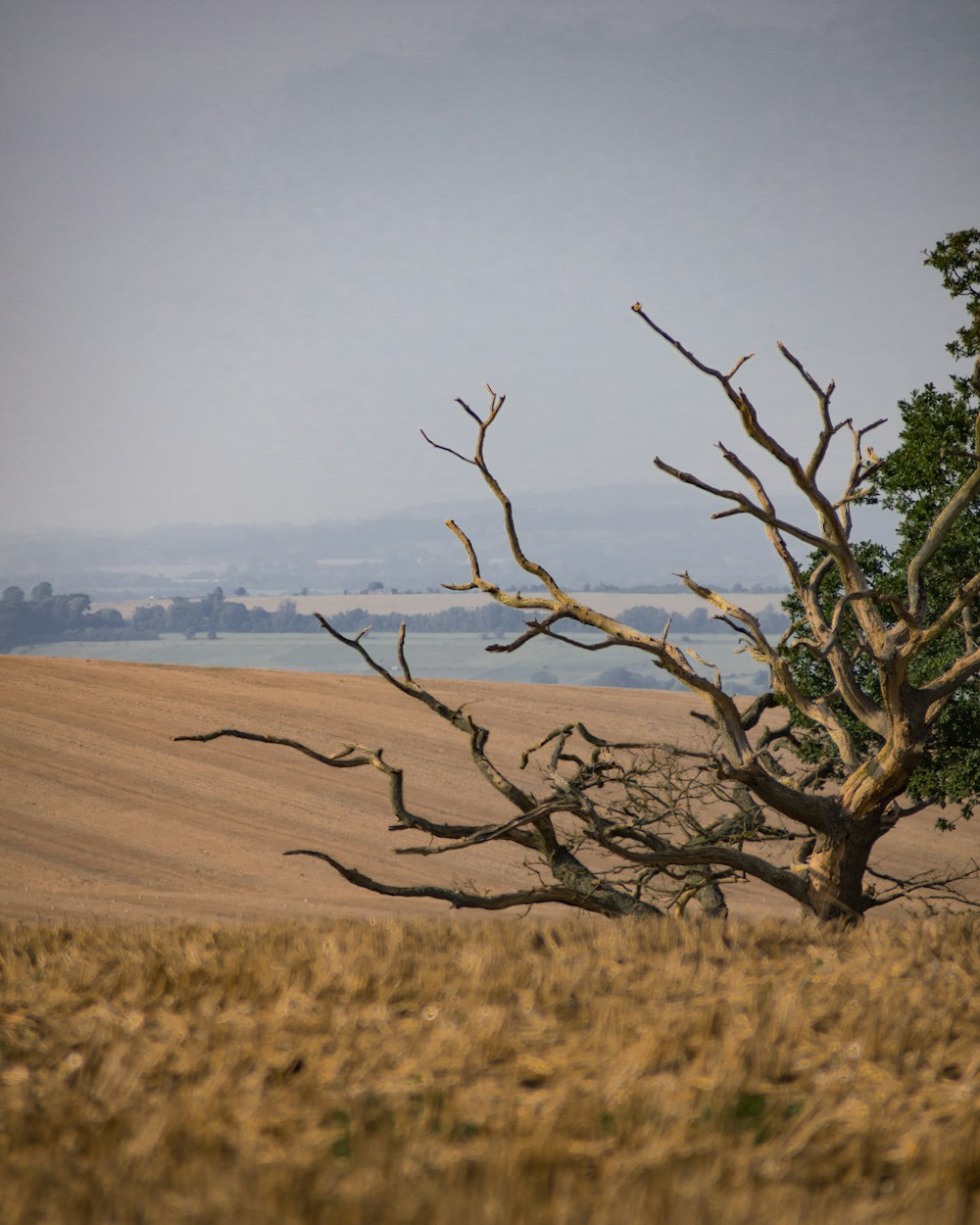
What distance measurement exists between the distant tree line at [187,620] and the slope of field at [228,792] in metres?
70.0

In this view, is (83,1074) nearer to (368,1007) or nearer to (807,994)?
(368,1007)

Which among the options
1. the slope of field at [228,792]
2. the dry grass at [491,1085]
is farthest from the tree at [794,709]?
the slope of field at [228,792]

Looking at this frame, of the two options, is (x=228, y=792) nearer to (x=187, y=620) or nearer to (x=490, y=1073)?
(x=490, y=1073)

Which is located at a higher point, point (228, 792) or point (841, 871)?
point (841, 871)

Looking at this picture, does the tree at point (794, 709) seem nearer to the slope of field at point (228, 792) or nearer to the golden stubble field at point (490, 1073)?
the golden stubble field at point (490, 1073)

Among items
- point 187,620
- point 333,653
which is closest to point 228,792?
point 333,653

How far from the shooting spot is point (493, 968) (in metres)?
5.72

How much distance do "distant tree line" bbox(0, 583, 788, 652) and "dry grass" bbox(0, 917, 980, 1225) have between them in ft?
363

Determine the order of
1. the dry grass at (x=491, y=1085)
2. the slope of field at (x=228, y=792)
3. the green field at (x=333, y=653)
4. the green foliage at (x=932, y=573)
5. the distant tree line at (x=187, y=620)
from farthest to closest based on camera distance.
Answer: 1. the distant tree line at (x=187, y=620)
2. the green field at (x=333, y=653)
3. the slope of field at (x=228, y=792)
4. the green foliage at (x=932, y=573)
5. the dry grass at (x=491, y=1085)

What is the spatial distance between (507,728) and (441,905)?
20.6m

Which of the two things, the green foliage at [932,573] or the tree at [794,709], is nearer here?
the tree at [794,709]

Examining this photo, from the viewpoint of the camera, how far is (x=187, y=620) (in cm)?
12025

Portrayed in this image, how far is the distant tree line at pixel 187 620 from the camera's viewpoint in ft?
394

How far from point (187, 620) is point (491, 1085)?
121091 mm
